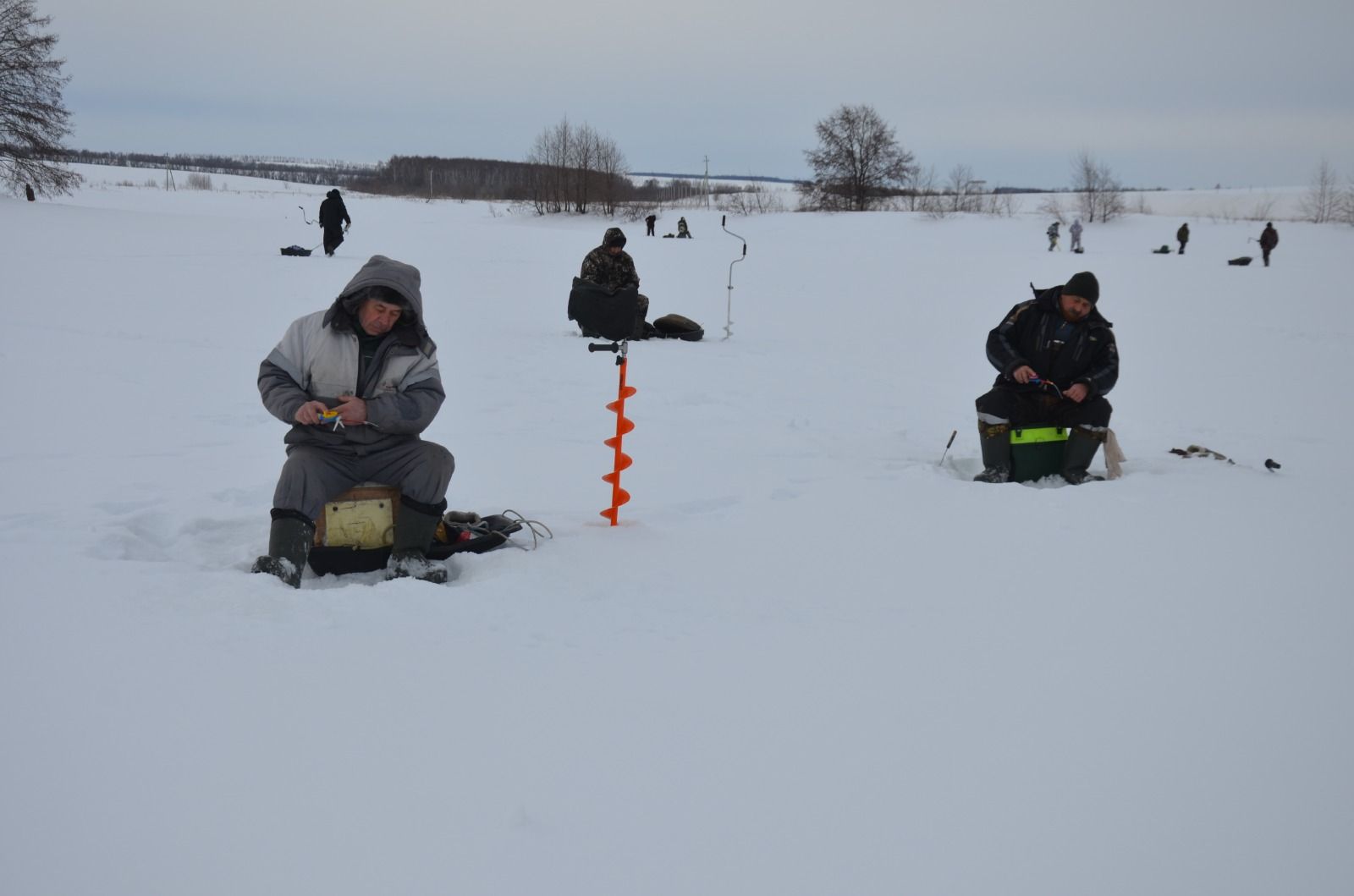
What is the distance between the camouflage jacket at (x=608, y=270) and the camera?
34.9 ft

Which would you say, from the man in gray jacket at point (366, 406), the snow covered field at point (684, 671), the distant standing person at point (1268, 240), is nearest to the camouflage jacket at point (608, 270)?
the snow covered field at point (684, 671)

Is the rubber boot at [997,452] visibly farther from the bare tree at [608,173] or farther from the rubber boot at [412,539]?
the bare tree at [608,173]

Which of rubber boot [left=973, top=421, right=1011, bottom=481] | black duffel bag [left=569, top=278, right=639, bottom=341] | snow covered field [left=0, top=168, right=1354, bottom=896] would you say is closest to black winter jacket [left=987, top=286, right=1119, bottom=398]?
rubber boot [left=973, top=421, right=1011, bottom=481]

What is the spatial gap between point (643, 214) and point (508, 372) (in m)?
44.2

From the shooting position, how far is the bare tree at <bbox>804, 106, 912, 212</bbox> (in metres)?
49.4

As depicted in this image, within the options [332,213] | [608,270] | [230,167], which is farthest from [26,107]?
[230,167]

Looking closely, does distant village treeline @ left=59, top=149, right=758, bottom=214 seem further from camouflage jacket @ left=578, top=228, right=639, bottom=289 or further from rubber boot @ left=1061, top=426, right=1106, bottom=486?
rubber boot @ left=1061, top=426, right=1106, bottom=486

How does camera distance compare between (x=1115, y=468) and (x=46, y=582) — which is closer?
(x=46, y=582)

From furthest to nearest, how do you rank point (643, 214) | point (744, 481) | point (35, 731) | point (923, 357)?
point (643, 214) < point (923, 357) < point (744, 481) < point (35, 731)

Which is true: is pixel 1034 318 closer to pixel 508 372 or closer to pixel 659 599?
pixel 659 599

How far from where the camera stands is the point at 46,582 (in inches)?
125

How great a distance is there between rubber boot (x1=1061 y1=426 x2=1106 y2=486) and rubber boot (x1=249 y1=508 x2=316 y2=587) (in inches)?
169

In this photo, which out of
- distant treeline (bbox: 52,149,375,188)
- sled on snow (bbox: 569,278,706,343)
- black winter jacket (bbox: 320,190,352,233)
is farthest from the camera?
distant treeline (bbox: 52,149,375,188)

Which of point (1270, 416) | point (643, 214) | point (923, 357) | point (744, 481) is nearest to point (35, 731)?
point (744, 481)
